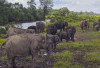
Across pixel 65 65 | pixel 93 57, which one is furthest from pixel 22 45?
pixel 93 57

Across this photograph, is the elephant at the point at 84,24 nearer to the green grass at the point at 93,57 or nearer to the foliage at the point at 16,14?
the green grass at the point at 93,57

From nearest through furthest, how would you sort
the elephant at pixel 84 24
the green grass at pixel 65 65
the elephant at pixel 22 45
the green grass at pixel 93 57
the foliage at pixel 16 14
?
1. the elephant at pixel 22 45
2. the green grass at pixel 65 65
3. the green grass at pixel 93 57
4. the elephant at pixel 84 24
5. the foliage at pixel 16 14

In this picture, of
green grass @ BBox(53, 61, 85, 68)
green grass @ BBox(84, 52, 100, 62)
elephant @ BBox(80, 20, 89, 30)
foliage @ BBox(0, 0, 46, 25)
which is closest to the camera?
green grass @ BBox(53, 61, 85, 68)

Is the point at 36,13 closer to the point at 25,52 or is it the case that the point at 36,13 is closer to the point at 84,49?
the point at 84,49

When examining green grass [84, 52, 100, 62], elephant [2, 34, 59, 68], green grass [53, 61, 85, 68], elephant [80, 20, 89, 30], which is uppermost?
elephant [2, 34, 59, 68]

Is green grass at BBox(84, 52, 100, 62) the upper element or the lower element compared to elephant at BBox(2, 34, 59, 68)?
lower

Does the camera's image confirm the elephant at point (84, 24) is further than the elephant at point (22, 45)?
Yes

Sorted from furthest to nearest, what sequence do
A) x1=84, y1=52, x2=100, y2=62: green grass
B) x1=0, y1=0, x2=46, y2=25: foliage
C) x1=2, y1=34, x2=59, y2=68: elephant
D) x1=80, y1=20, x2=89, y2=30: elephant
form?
1. x1=0, y1=0, x2=46, y2=25: foliage
2. x1=80, y1=20, x2=89, y2=30: elephant
3. x1=84, y1=52, x2=100, y2=62: green grass
4. x1=2, y1=34, x2=59, y2=68: elephant

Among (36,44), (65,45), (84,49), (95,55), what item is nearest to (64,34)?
(65,45)

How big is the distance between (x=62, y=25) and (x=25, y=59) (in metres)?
17.2

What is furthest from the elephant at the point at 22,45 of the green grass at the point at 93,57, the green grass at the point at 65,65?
the green grass at the point at 93,57

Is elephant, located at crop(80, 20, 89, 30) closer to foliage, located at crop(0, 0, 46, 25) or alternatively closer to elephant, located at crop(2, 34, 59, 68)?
elephant, located at crop(2, 34, 59, 68)

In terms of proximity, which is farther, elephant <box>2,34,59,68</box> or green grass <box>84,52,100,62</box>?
green grass <box>84,52,100,62</box>

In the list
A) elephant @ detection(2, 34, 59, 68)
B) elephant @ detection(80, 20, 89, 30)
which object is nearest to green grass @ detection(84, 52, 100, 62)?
elephant @ detection(2, 34, 59, 68)
